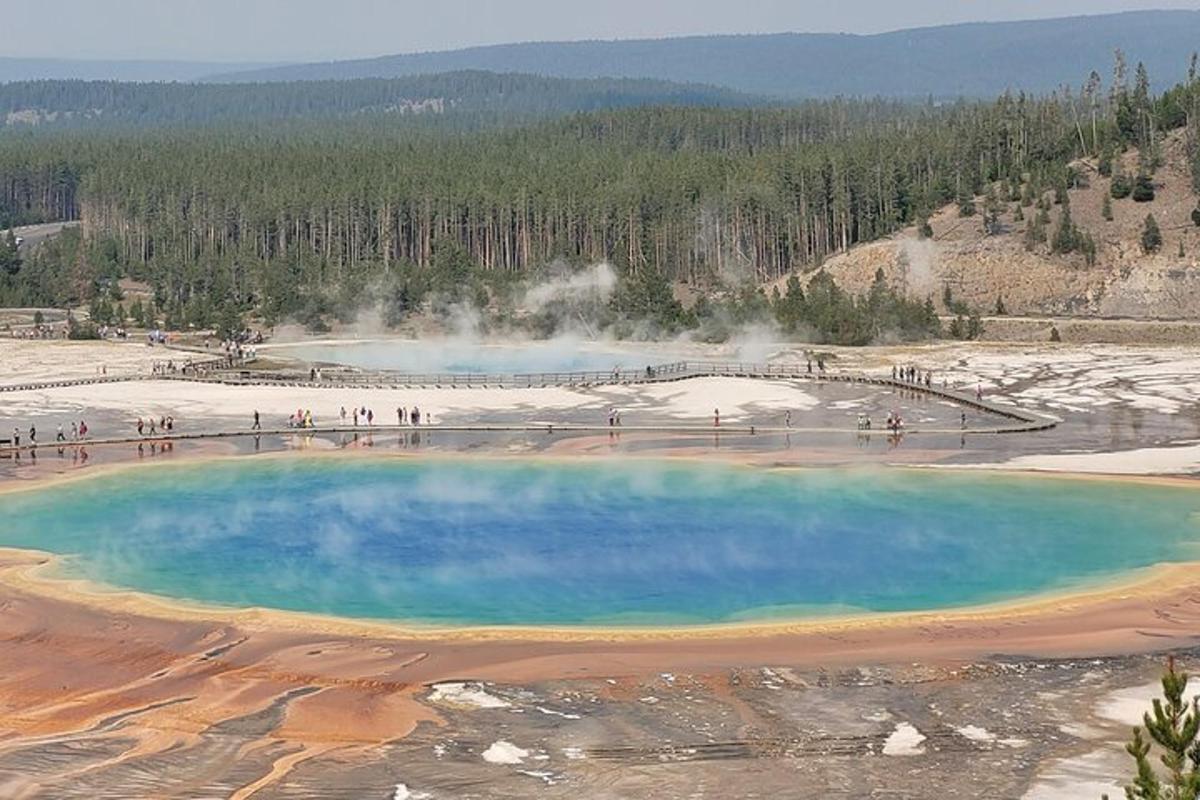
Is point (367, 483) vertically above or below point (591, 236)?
below

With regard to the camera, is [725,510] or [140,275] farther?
[140,275]

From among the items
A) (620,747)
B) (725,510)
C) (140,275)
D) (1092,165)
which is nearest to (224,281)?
(140,275)

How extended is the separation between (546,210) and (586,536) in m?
76.4

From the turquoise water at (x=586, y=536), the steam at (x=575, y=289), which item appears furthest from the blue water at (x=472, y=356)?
the turquoise water at (x=586, y=536)

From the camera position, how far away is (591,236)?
116 m

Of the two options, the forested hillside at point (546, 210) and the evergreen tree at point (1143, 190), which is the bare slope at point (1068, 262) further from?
the forested hillside at point (546, 210)

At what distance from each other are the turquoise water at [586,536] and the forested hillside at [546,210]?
1618 inches

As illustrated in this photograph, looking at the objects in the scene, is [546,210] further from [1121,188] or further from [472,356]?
[1121,188]

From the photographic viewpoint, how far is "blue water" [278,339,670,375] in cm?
7950

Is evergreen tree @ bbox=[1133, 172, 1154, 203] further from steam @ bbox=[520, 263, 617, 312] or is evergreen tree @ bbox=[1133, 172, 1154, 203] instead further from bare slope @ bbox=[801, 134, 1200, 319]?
steam @ bbox=[520, 263, 617, 312]

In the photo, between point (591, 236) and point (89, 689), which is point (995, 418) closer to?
point (89, 689)

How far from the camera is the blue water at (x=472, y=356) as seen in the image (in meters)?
79.5

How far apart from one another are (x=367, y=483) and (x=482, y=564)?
38.6 ft

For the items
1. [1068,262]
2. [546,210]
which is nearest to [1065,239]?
[1068,262]
